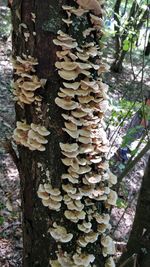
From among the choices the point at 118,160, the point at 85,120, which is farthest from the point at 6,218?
the point at 85,120

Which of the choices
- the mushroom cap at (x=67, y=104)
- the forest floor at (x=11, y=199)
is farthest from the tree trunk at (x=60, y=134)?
the forest floor at (x=11, y=199)

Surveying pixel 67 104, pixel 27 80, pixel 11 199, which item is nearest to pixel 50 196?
pixel 67 104

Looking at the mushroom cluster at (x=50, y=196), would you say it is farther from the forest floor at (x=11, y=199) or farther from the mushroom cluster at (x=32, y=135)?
the forest floor at (x=11, y=199)

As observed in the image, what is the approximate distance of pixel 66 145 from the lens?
5.82 ft

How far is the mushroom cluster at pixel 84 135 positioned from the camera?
1684 millimetres

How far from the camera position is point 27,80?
1763 millimetres

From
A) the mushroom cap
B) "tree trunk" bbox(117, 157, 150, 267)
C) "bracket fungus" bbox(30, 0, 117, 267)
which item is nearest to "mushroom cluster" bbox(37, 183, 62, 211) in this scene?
"bracket fungus" bbox(30, 0, 117, 267)

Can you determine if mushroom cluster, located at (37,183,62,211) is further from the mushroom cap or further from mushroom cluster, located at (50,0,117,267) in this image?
the mushroom cap

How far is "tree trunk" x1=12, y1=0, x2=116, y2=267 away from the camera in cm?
170

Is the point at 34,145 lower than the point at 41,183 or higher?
higher

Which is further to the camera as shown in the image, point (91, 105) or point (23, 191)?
Result: point (23, 191)

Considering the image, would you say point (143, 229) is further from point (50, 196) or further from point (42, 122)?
point (42, 122)

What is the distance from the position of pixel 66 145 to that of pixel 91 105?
0.78 ft

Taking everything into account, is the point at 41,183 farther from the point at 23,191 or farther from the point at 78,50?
the point at 78,50
